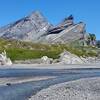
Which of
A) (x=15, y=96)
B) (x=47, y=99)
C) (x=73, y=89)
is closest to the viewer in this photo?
(x=47, y=99)

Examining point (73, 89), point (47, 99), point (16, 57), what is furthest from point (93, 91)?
point (16, 57)

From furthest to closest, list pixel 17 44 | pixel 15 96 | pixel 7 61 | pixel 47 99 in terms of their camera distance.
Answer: pixel 17 44 → pixel 7 61 → pixel 15 96 → pixel 47 99

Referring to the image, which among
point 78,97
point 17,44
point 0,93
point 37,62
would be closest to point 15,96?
point 0,93

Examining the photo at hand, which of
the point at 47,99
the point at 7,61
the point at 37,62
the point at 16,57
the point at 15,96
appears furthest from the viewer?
the point at 16,57

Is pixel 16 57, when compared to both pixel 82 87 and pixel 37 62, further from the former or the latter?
pixel 82 87

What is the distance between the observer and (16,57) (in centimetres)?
14350

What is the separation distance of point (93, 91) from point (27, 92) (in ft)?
18.1

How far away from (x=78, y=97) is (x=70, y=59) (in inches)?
3920

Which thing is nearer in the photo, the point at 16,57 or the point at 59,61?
the point at 59,61

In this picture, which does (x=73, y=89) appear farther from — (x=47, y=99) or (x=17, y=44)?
(x=17, y=44)

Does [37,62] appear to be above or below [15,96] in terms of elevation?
above

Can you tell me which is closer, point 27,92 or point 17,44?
point 27,92

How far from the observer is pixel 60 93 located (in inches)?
1266

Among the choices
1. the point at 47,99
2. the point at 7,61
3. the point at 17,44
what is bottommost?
the point at 47,99
